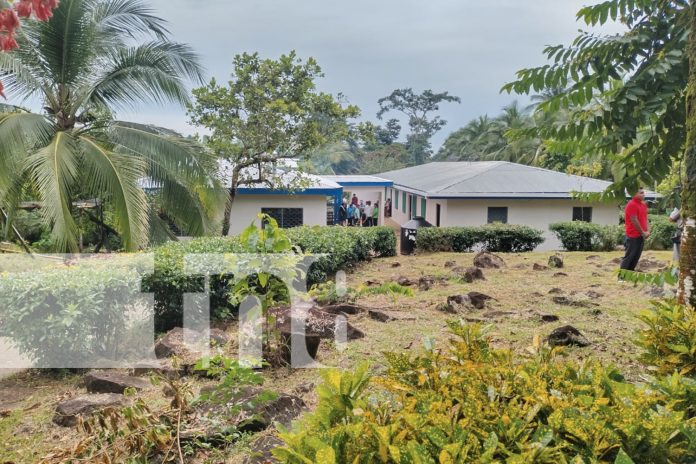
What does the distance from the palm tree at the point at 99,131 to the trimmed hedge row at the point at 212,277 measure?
57.0 inches

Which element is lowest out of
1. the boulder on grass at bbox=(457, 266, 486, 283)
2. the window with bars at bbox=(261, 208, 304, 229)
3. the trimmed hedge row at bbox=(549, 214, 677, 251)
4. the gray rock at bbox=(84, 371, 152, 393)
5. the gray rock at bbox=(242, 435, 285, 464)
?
the gray rock at bbox=(84, 371, 152, 393)

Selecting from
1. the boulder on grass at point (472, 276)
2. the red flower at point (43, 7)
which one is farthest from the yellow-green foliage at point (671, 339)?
the boulder on grass at point (472, 276)

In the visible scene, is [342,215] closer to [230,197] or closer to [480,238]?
[230,197]

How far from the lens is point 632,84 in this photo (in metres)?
4.05

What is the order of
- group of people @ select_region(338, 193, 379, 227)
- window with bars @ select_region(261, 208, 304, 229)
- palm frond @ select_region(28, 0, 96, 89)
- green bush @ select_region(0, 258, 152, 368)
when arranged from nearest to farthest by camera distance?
green bush @ select_region(0, 258, 152, 368), palm frond @ select_region(28, 0, 96, 89), window with bars @ select_region(261, 208, 304, 229), group of people @ select_region(338, 193, 379, 227)

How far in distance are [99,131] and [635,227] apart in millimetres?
10058

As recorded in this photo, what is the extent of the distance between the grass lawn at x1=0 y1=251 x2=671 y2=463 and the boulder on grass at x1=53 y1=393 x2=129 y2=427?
0.29ft

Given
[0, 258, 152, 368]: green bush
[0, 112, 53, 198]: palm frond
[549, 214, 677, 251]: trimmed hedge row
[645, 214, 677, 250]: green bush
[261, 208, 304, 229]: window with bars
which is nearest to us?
[0, 258, 152, 368]: green bush

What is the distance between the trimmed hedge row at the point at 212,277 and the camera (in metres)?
7.01

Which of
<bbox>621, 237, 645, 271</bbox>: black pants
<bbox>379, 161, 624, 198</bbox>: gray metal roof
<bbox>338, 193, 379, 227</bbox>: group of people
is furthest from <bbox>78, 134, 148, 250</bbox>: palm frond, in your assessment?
<bbox>338, 193, 379, 227</bbox>: group of people

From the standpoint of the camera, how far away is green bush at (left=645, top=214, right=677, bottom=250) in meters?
17.9

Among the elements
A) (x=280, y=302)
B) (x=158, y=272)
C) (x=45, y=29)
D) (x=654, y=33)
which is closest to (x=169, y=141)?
(x=45, y=29)

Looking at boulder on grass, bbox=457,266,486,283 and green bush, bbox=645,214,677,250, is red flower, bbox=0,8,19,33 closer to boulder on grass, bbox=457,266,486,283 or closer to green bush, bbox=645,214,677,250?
boulder on grass, bbox=457,266,486,283

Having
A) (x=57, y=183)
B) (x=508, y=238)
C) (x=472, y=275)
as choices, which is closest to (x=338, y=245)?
(x=472, y=275)
